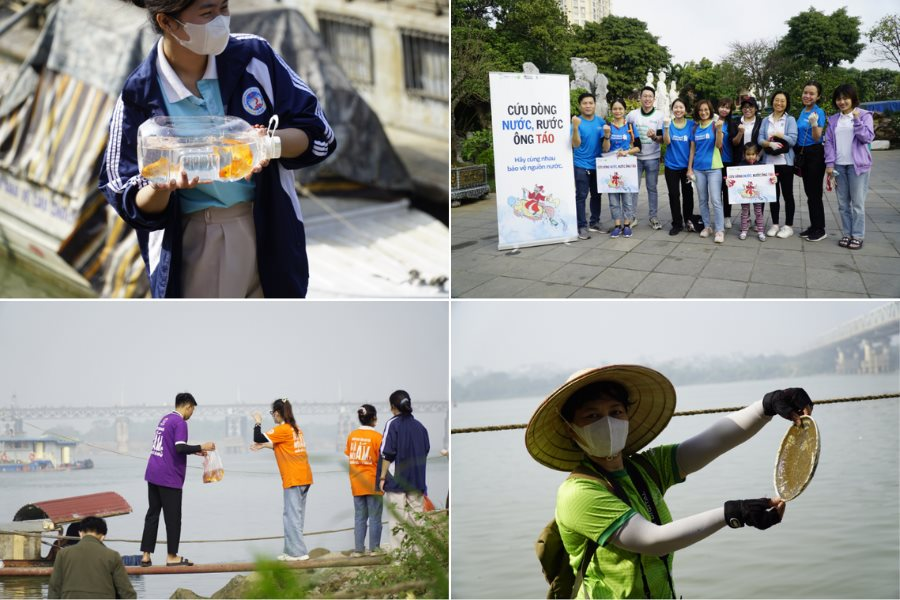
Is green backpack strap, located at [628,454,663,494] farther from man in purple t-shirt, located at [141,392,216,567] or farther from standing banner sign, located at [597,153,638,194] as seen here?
standing banner sign, located at [597,153,638,194]

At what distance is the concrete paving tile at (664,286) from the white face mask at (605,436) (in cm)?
321

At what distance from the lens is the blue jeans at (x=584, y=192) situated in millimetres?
6461

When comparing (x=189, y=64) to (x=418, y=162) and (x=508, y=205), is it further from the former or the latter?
(x=508, y=205)

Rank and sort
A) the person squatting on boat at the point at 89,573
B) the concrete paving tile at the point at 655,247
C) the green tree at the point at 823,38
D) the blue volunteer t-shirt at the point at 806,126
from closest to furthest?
the person squatting on boat at the point at 89,573
the blue volunteer t-shirt at the point at 806,126
the concrete paving tile at the point at 655,247
the green tree at the point at 823,38

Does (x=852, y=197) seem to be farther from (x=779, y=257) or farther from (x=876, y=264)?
(x=779, y=257)

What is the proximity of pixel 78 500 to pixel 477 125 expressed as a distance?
940 centimetres

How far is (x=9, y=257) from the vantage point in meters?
4.63

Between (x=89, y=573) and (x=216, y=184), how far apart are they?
1.95m

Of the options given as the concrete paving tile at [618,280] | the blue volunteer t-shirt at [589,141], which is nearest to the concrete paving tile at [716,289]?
the concrete paving tile at [618,280]

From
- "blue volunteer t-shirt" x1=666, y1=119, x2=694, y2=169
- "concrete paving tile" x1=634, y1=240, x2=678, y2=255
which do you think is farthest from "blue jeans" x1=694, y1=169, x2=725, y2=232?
"concrete paving tile" x1=634, y1=240, x2=678, y2=255

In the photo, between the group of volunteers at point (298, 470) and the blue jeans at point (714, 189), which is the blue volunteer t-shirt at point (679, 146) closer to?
the blue jeans at point (714, 189)

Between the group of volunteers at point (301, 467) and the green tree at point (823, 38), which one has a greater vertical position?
the green tree at point (823, 38)

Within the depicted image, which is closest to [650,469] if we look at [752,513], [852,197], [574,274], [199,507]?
[752,513]

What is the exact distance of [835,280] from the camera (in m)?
4.96
